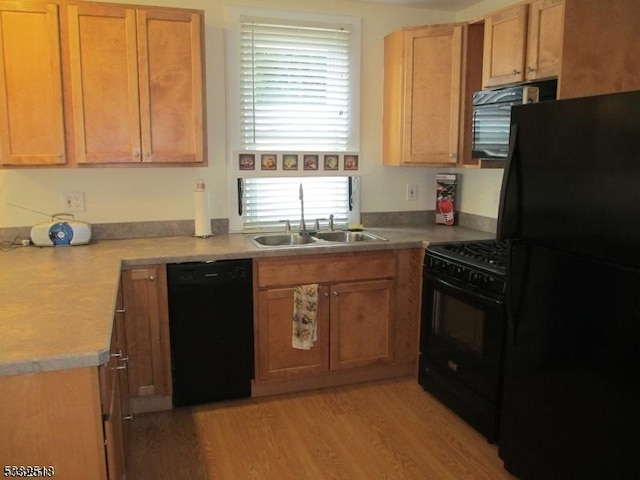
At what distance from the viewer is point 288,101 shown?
3479mm

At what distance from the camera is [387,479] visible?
237 cm

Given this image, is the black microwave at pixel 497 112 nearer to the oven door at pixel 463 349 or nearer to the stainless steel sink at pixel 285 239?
the oven door at pixel 463 349

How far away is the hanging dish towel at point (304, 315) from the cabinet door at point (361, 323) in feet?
0.44

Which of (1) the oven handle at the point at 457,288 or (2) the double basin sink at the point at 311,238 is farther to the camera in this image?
(2) the double basin sink at the point at 311,238

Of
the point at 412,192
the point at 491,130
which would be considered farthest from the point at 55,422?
the point at 412,192

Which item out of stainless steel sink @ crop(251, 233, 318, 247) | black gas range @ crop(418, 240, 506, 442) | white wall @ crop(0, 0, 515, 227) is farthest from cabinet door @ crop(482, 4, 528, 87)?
stainless steel sink @ crop(251, 233, 318, 247)

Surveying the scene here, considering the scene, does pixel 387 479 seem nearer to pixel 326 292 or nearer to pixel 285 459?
pixel 285 459

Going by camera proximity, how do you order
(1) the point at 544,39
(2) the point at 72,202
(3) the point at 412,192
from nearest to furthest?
(1) the point at 544,39 < (2) the point at 72,202 < (3) the point at 412,192

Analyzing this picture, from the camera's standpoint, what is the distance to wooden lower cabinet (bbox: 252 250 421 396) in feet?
9.93

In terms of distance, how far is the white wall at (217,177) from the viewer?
312cm

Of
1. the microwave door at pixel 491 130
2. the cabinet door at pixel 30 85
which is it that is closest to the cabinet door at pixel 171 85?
the cabinet door at pixel 30 85

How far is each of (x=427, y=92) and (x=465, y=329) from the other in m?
1.55

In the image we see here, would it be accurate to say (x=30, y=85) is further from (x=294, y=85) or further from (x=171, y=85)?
(x=294, y=85)

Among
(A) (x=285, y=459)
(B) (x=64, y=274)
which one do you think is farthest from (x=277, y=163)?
(A) (x=285, y=459)
